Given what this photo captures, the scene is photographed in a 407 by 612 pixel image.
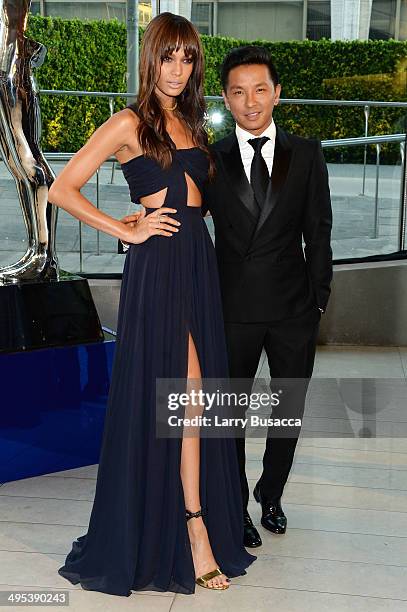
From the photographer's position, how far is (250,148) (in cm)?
284

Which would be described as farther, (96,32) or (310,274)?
(96,32)

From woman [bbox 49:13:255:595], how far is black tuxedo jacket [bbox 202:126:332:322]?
0.11m

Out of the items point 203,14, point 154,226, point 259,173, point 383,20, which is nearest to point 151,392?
point 154,226

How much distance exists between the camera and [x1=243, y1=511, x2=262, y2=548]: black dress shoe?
302cm

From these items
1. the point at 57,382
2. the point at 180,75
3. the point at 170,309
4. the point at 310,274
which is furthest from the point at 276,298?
the point at 57,382

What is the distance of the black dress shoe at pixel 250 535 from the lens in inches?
119

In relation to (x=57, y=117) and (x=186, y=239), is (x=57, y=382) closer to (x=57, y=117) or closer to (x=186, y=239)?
(x=186, y=239)

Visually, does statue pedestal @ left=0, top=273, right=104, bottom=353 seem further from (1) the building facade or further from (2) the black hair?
(1) the building facade

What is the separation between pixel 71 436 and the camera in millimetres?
3766

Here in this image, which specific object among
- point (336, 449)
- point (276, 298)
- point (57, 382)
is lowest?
point (336, 449)

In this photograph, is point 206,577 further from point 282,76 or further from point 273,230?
point 282,76

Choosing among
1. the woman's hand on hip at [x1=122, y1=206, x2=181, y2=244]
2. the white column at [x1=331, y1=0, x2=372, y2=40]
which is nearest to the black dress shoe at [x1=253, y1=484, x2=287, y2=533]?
the woman's hand on hip at [x1=122, y1=206, x2=181, y2=244]

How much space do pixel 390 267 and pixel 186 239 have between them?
131 inches

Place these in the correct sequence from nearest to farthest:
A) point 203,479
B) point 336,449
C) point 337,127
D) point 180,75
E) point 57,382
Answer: point 180,75, point 203,479, point 57,382, point 336,449, point 337,127
